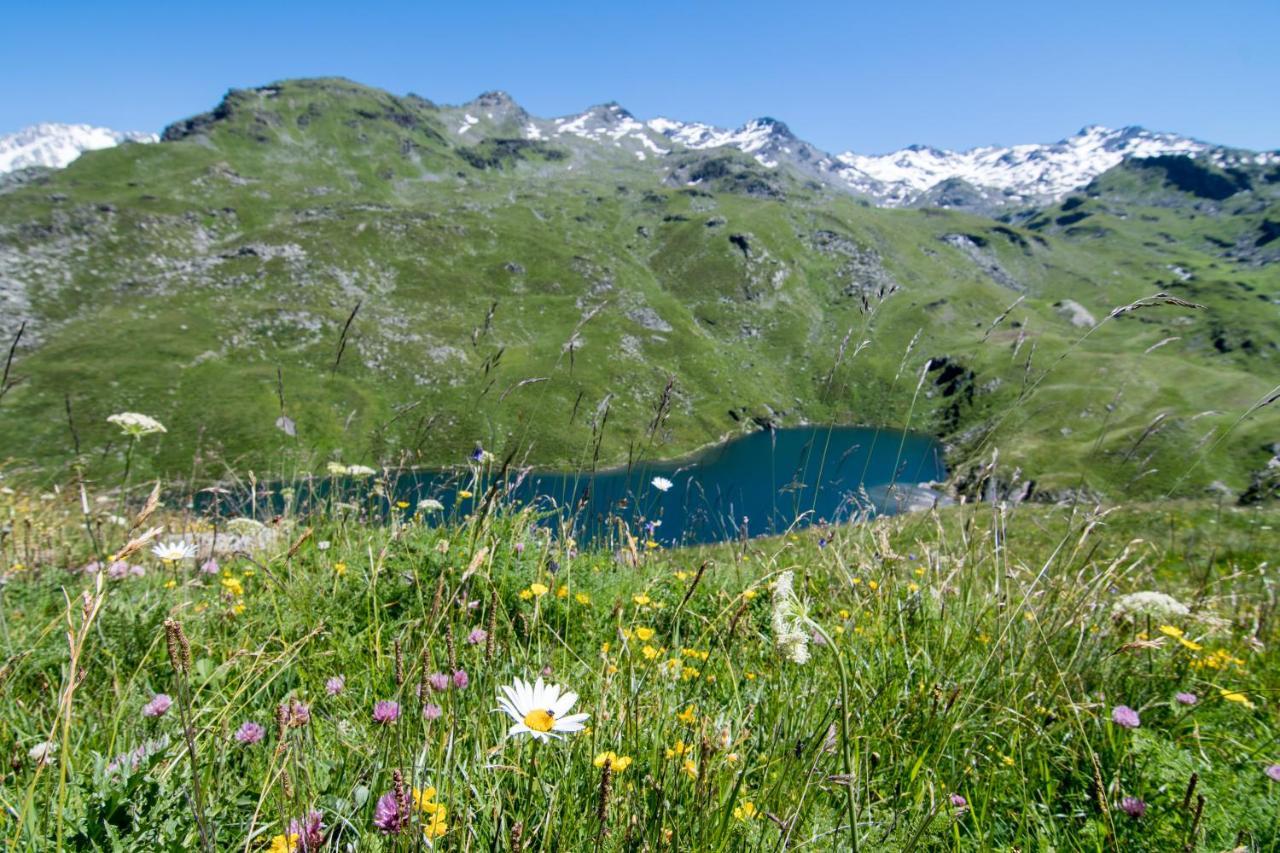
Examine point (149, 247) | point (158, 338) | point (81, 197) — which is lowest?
point (158, 338)

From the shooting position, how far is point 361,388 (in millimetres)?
131750

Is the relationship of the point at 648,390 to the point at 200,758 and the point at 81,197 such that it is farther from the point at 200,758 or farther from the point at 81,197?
the point at 81,197

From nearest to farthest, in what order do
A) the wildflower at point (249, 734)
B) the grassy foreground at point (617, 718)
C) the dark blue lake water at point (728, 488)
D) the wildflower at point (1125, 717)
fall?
the grassy foreground at point (617, 718), the wildflower at point (249, 734), the wildflower at point (1125, 717), the dark blue lake water at point (728, 488)

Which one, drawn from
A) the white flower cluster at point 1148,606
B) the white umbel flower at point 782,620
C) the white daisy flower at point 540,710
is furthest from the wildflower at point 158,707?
the white flower cluster at point 1148,606

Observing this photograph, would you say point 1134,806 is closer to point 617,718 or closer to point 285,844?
point 617,718

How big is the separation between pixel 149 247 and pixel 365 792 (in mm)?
228337

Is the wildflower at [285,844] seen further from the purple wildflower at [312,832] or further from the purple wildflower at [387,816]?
the purple wildflower at [387,816]

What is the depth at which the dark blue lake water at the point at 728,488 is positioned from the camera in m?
5.36

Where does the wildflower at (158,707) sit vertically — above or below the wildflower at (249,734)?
below

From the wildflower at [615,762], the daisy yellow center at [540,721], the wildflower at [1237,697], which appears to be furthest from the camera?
the wildflower at [1237,697]

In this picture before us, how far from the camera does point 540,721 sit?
5.93ft

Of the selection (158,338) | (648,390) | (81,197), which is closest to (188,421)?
(158,338)

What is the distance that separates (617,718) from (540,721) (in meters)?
0.90

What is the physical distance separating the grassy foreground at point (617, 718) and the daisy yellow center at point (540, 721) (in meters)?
0.19
